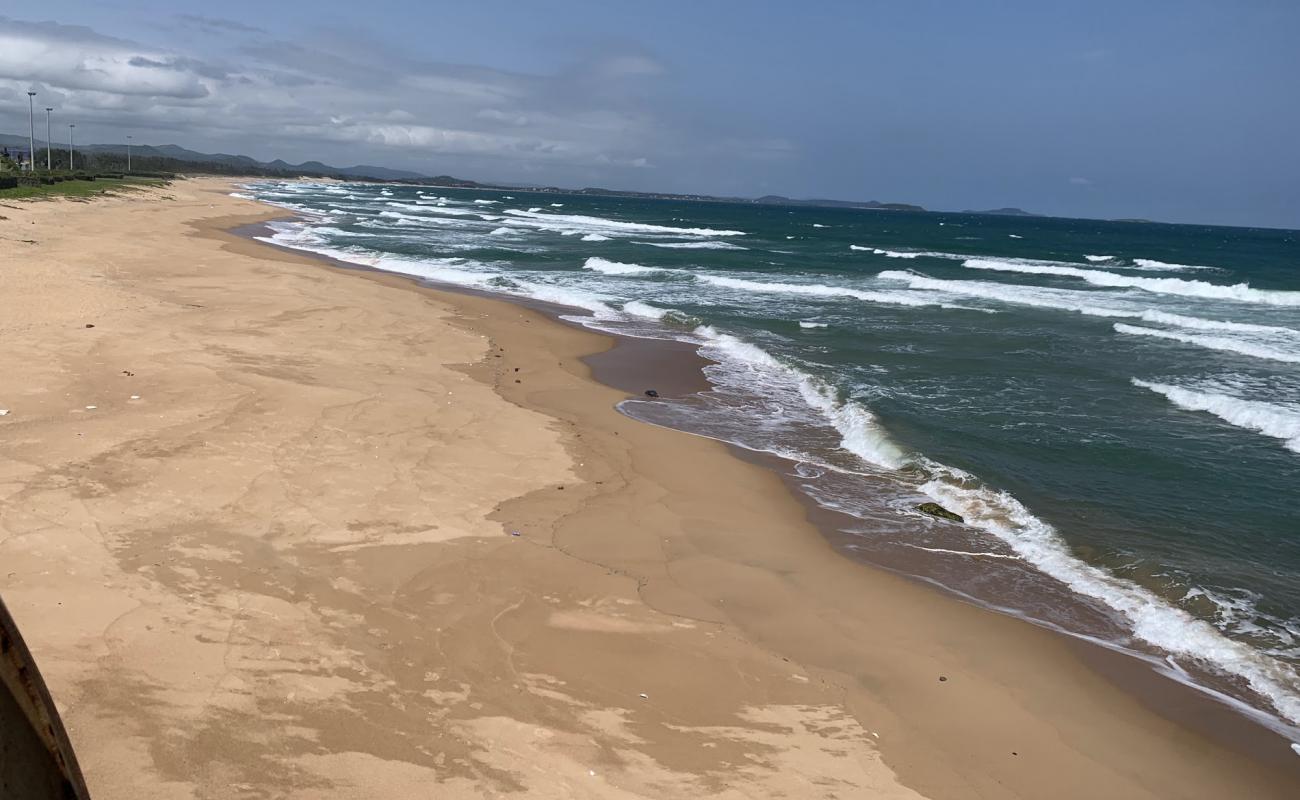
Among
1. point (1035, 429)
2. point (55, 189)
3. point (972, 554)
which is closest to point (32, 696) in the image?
point (972, 554)

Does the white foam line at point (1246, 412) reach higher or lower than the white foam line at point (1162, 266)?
lower

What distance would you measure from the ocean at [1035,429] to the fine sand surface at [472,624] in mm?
943

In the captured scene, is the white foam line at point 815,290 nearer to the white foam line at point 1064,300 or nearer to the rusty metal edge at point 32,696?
the white foam line at point 1064,300

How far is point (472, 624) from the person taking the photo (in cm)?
605

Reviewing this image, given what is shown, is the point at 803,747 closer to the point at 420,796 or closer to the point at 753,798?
the point at 753,798

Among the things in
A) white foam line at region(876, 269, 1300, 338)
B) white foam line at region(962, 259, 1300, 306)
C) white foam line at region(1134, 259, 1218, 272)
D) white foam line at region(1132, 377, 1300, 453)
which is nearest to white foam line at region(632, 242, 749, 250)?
white foam line at region(876, 269, 1300, 338)

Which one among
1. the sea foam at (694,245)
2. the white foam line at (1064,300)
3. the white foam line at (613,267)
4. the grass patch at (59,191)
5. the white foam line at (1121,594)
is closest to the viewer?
the white foam line at (1121,594)

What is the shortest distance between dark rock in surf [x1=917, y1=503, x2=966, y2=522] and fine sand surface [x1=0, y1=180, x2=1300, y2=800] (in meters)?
1.42

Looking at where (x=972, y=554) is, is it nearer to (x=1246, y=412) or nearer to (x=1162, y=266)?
(x=1246, y=412)

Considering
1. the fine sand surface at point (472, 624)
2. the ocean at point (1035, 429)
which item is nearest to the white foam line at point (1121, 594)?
the ocean at point (1035, 429)

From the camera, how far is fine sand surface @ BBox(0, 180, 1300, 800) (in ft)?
15.3

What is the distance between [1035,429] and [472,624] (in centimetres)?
970

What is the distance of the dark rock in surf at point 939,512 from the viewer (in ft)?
30.9

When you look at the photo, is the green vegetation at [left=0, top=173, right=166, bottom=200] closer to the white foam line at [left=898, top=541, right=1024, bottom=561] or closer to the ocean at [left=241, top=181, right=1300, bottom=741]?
the ocean at [left=241, top=181, right=1300, bottom=741]
